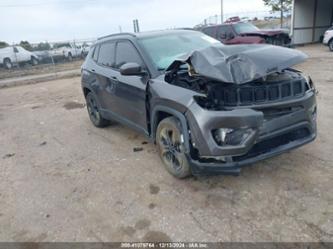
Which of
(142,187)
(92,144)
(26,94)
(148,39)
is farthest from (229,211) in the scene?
(26,94)

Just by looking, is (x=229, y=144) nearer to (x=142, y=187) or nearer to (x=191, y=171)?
(x=191, y=171)

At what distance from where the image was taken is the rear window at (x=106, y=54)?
4.67 m

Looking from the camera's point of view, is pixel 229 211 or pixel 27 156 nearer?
pixel 229 211

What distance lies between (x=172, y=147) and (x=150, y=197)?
2.12 ft

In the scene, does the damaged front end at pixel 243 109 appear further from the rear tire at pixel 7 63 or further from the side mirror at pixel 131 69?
the rear tire at pixel 7 63

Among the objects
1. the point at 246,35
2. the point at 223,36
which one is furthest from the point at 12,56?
the point at 246,35

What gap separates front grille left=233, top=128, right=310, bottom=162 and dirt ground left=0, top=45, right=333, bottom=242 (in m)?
0.49

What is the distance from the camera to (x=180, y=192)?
10.6 ft

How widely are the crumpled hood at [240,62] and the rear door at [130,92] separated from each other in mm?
686

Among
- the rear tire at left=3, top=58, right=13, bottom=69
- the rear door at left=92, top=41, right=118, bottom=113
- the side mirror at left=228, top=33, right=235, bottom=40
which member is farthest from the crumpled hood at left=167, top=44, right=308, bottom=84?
the rear tire at left=3, top=58, right=13, bottom=69

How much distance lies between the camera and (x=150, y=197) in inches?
126

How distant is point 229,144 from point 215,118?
311mm

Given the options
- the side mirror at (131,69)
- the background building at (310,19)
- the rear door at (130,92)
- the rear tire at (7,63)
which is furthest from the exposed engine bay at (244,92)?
the rear tire at (7,63)

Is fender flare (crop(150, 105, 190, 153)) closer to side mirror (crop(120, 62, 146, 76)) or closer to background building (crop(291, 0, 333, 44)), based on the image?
side mirror (crop(120, 62, 146, 76))
